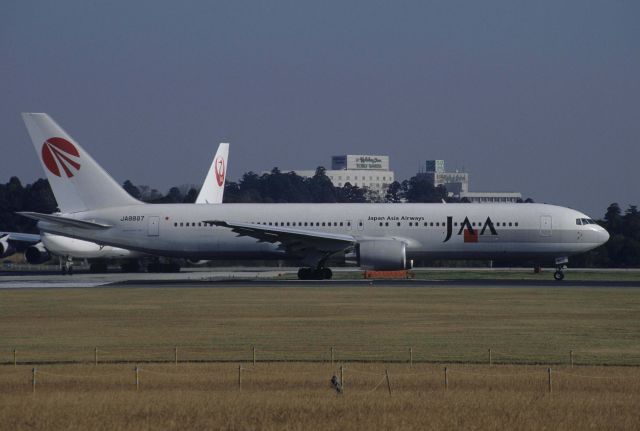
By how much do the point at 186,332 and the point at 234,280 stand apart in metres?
30.3

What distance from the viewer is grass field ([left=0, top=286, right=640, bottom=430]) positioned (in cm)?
2220

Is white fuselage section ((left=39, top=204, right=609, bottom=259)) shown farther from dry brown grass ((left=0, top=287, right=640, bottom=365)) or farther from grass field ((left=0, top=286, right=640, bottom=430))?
grass field ((left=0, top=286, right=640, bottom=430))

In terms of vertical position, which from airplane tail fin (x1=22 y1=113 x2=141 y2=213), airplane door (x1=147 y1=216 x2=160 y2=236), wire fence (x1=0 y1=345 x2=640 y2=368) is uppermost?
airplane tail fin (x1=22 y1=113 x2=141 y2=213)

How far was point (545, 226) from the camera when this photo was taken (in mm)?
64750

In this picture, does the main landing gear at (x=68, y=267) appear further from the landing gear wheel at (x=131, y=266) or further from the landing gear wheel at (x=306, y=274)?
A: the landing gear wheel at (x=306, y=274)

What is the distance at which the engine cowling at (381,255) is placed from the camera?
208ft

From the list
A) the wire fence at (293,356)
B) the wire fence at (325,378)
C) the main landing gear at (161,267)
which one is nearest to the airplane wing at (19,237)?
the main landing gear at (161,267)

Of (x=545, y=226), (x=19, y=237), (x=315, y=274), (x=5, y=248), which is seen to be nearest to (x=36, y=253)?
(x=5, y=248)

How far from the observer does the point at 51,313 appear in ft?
147

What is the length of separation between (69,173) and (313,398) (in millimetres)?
48559

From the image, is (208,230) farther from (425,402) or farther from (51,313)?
(425,402)

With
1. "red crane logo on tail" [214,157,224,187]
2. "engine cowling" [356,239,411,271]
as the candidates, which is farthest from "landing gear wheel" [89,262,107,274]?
"engine cowling" [356,239,411,271]

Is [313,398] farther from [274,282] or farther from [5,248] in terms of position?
[5,248]

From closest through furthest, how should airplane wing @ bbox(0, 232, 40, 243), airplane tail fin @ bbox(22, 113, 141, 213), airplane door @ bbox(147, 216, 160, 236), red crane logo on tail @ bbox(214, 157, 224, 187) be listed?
airplane door @ bbox(147, 216, 160, 236) < airplane tail fin @ bbox(22, 113, 141, 213) < airplane wing @ bbox(0, 232, 40, 243) < red crane logo on tail @ bbox(214, 157, 224, 187)
